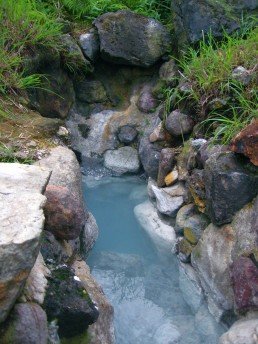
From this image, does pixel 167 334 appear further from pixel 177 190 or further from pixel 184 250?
pixel 177 190

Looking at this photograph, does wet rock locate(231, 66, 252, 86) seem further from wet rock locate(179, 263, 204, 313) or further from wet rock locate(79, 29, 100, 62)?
wet rock locate(79, 29, 100, 62)

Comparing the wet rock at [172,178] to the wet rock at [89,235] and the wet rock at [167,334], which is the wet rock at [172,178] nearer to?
the wet rock at [89,235]

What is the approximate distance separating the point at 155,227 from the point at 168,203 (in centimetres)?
24

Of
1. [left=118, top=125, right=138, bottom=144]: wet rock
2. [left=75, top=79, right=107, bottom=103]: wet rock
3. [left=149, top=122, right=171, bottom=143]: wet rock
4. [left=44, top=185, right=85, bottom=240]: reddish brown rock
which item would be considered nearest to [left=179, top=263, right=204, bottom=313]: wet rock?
[left=44, top=185, right=85, bottom=240]: reddish brown rock

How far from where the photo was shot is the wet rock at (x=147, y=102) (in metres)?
5.03

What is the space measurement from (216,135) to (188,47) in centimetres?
156

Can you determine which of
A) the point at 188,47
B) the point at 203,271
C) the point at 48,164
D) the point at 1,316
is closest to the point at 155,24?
the point at 188,47

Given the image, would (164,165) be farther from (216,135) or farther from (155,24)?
(155,24)

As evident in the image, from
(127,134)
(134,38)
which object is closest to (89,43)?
(134,38)

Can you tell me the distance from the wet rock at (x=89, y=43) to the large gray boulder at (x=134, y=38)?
0.08 m

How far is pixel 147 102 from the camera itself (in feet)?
16.6

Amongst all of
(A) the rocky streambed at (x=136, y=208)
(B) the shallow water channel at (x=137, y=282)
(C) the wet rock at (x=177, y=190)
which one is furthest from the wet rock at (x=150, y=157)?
(C) the wet rock at (x=177, y=190)

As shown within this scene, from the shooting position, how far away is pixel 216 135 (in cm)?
334

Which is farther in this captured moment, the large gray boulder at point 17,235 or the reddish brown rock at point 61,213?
the reddish brown rock at point 61,213
